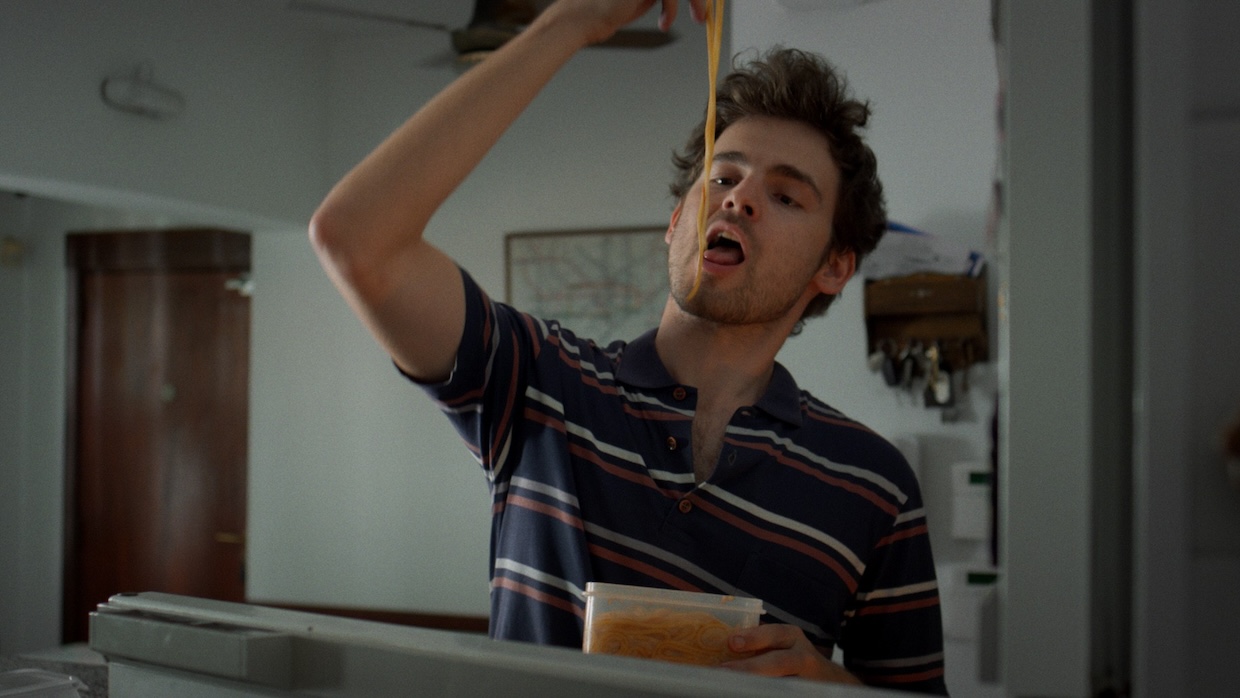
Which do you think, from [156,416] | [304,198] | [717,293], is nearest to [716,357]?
[717,293]

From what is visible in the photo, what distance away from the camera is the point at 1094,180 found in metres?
0.54

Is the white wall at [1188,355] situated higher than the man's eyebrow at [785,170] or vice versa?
the man's eyebrow at [785,170]

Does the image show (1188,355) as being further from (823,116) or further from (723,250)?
(823,116)

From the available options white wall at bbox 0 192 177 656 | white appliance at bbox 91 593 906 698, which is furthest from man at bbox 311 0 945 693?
white wall at bbox 0 192 177 656

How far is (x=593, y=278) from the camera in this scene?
491 cm

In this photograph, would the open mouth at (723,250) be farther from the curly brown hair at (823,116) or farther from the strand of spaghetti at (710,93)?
the curly brown hair at (823,116)

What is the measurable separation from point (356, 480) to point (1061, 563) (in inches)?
199

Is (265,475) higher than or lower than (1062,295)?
lower

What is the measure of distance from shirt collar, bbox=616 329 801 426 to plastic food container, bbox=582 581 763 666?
0.45 meters

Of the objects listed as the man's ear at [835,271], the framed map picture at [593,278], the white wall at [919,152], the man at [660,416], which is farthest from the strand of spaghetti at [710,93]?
the framed map picture at [593,278]

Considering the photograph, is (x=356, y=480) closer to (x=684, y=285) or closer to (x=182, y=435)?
(x=182, y=435)

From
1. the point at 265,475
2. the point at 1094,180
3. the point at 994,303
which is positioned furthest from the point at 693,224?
the point at 265,475

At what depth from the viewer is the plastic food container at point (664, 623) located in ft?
3.08

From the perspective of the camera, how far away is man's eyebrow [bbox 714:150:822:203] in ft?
4.92
